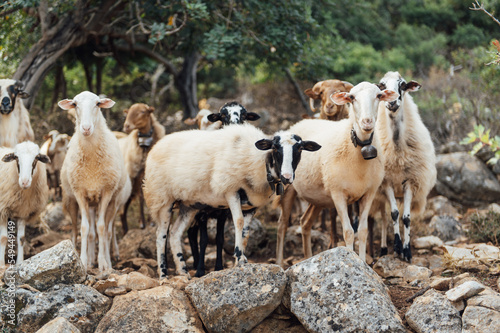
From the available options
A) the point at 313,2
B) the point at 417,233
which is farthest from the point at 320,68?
the point at 417,233

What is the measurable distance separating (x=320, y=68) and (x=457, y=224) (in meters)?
4.66

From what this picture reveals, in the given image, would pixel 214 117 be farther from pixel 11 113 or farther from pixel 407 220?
pixel 11 113

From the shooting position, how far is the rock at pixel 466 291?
5445mm

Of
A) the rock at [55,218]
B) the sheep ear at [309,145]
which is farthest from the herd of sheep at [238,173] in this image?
the rock at [55,218]

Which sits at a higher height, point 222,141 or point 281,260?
point 222,141

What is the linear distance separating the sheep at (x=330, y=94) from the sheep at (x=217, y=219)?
1.26 m

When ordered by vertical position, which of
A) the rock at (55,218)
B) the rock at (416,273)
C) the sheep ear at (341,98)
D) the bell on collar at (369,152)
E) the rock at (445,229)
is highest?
the sheep ear at (341,98)

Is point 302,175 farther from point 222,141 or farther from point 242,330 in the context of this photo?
point 242,330

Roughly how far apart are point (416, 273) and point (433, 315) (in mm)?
1322

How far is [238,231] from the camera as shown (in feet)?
20.9

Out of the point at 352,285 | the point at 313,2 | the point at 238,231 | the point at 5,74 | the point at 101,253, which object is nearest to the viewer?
the point at 352,285

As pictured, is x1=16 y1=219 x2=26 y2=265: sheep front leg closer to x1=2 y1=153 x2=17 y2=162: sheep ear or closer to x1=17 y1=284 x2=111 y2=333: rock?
x1=2 y1=153 x2=17 y2=162: sheep ear

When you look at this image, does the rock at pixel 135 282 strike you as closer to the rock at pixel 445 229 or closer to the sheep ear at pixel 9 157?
Answer: the sheep ear at pixel 9 157

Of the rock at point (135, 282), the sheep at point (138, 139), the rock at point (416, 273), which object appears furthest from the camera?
the sheep at point (138, 139)
